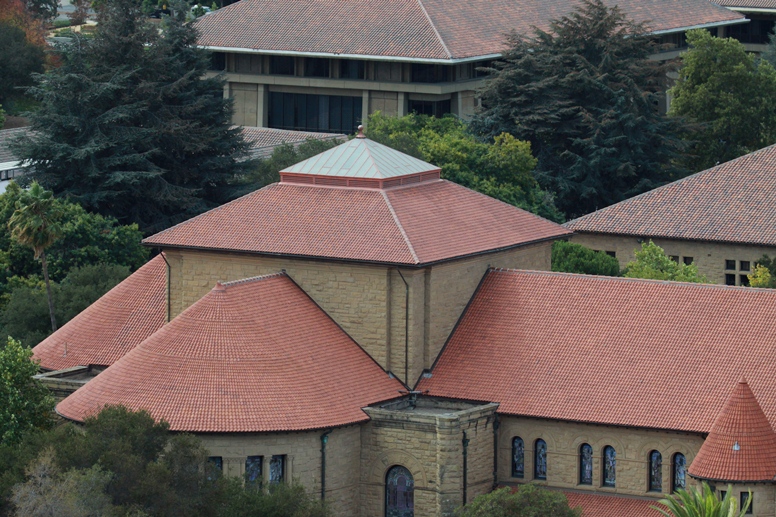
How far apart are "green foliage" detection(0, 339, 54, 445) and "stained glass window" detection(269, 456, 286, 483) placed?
8.12 meters

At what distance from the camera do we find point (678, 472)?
6606cm

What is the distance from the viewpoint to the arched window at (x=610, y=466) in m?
67.0

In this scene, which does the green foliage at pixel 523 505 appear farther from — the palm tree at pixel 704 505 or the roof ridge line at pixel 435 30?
the roof ridge line at pixel 435 30

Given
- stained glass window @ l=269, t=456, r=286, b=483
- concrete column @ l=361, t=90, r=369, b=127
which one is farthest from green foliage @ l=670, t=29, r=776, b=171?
stained glass window @ l=269, t=456, r=286, b=483

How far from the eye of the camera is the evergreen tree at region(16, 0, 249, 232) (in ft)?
348

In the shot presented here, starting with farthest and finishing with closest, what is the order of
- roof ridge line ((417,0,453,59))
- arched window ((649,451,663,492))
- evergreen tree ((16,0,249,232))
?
1. roof ridge line ((417,0,453,59))
2. evergreen tree ((16,0,249,232))
3. arched window ((649,451,663,492))

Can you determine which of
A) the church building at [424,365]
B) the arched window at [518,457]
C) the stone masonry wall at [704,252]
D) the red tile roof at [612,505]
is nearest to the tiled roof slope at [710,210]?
the stone masonry wall at [704,252]

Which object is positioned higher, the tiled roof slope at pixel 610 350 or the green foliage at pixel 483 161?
the green foliage at pixel 483 161

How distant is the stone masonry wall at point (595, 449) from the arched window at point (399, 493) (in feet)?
9.84

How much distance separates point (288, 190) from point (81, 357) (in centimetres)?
887

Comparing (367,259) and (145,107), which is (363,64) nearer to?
(145,107)

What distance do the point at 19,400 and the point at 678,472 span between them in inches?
803

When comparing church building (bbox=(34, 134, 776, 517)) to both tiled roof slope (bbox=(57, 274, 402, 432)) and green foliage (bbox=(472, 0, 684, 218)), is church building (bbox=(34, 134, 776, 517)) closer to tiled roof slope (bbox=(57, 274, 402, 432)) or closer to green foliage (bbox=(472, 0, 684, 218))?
tiled roof slope (bbox=(57, 274, 402, 432))

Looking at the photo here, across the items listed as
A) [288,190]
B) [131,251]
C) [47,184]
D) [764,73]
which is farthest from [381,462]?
[764,73]
